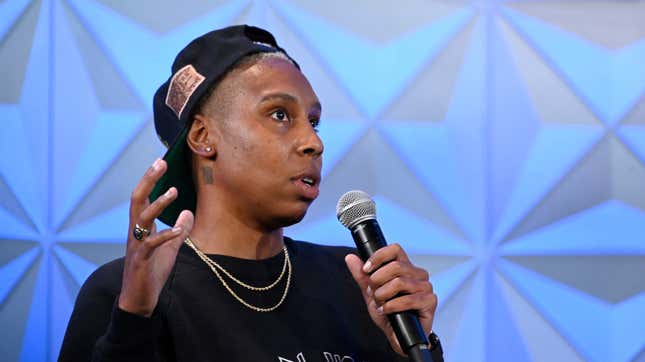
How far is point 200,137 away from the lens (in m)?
1.87

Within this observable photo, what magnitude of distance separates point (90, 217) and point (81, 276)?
0.74 feet

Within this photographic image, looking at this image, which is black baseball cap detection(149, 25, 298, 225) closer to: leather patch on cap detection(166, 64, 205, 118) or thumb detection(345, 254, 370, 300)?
leather patch on cap detection(166, 64, 205, 118)

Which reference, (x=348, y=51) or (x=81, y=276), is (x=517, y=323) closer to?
(x=348, y=51)

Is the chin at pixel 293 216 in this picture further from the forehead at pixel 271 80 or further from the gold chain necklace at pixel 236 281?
the forehead at pixel 271 80

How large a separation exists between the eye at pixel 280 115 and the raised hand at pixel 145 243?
53 cm

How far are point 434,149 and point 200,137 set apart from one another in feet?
3.61

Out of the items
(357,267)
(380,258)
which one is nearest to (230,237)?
(357,267)

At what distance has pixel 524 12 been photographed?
106 inches

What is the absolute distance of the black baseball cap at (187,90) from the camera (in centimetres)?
186

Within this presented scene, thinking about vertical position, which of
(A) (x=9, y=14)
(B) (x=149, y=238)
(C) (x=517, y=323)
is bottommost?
(B) (x=149, y=238)

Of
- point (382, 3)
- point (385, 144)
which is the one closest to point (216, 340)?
point (385, 144)

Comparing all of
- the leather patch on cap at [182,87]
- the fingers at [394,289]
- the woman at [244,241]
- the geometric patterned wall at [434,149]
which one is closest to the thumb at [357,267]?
the woman at [244,241]

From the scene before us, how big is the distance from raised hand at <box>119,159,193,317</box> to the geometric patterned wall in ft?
4.87

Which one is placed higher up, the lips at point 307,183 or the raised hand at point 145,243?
the lips at point 307,183
